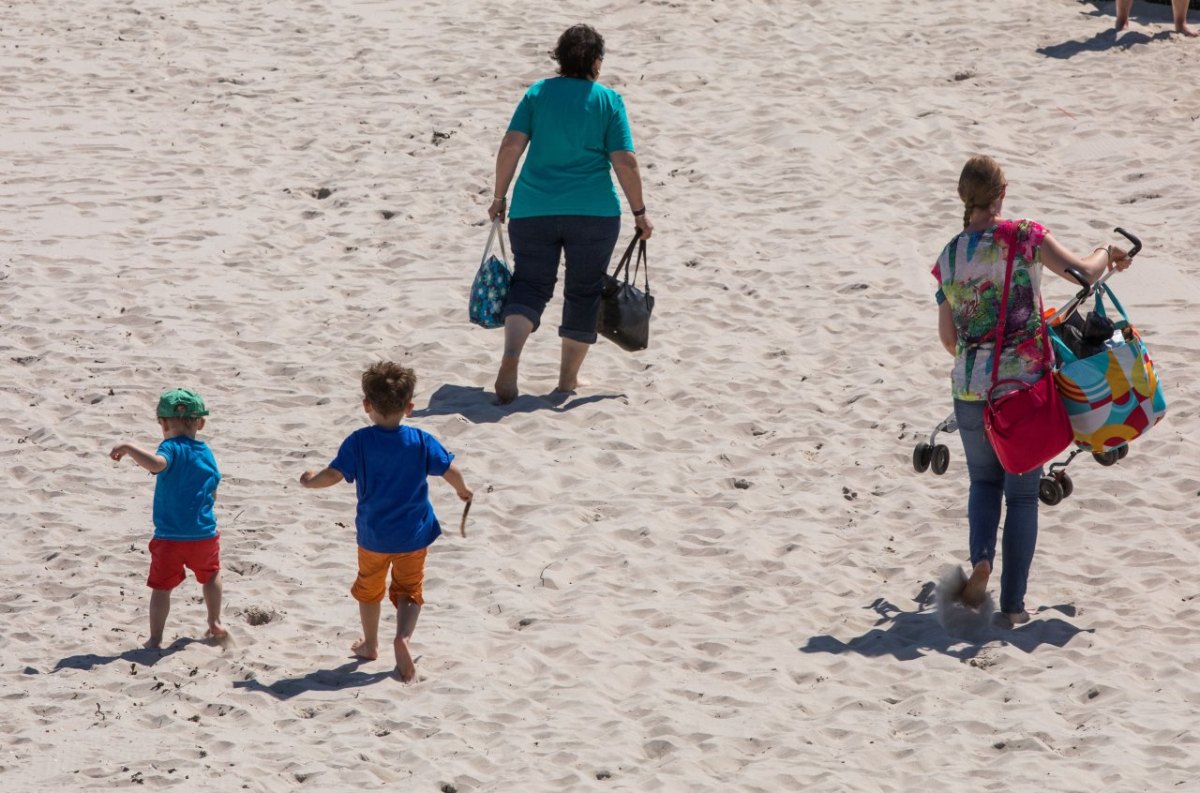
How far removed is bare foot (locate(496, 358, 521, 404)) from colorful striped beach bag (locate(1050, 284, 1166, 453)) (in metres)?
3.23

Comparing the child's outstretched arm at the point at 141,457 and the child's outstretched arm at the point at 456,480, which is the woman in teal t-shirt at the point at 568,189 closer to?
the child's outstretched arm at the point at 456,480

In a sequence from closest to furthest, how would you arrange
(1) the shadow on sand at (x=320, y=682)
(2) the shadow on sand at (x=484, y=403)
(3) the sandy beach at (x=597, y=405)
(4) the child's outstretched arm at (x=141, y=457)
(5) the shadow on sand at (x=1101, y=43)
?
(3) the sandy beach at (x=597, y=405) → (4) the child's outstretched arm at (x=141, y=457) → (1) the shadow on sand at (x=320, y=682) → (2) the shadow on sand at (x=484, y=403) → (5) the shadow on sand at (x=1101, y=43)

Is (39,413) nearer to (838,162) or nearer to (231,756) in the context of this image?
(231,756)

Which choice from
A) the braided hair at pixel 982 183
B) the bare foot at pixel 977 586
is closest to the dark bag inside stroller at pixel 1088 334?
the braided hair at pixel 982 183

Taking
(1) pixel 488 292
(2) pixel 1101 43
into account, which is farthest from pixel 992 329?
(2) pixel 1101 43

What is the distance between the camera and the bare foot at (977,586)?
631 centimetres

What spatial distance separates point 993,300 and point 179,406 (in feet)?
9.98

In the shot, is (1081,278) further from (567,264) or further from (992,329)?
(567,264)

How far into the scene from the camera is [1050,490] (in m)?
6.38

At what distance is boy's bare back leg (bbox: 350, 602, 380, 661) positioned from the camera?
604 centimetres

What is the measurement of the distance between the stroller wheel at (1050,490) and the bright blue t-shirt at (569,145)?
287 centimetres

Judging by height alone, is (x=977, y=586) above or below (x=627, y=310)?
below

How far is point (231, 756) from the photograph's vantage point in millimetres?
5328

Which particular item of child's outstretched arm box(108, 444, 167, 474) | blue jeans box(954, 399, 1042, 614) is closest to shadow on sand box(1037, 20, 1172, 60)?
blue jeans box(954, 399, 1042, 614)
